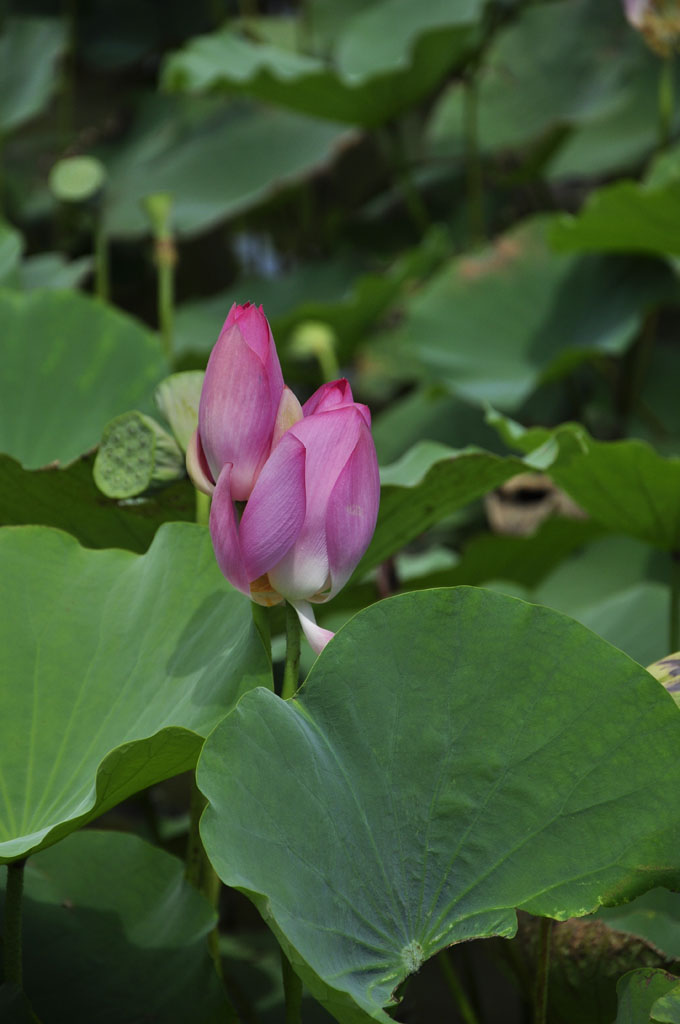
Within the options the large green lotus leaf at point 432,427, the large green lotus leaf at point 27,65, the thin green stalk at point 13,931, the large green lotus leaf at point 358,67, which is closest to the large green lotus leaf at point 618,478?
the thin green stalk at point 13,931

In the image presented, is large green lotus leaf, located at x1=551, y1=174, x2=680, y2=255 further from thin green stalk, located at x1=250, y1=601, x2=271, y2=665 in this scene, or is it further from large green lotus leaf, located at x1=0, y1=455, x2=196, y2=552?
thin green stalk, located at x1=250, y1=601, x2=271, y2=665

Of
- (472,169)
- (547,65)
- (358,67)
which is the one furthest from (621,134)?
(358,67)

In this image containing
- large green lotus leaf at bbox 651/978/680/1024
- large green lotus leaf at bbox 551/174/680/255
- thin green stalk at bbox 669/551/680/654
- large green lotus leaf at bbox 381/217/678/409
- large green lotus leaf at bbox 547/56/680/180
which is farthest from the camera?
large green lotus leaf at bbox 547/56/680/180

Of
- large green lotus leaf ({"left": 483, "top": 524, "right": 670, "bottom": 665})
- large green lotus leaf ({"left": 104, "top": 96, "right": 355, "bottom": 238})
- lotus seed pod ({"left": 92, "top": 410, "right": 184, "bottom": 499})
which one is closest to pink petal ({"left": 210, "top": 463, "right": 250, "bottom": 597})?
lotus seed pod ({"left": 92, "top": 410, "right": 184, "bottom": 499})

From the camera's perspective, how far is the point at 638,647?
1.05m

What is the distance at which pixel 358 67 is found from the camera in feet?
6.63

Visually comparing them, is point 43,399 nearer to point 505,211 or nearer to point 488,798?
point 488,798

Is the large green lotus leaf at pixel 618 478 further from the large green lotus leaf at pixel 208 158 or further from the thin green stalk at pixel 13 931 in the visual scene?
the large green lotus leaf at pixel 208 158

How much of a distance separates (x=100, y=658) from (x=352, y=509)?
218 mm

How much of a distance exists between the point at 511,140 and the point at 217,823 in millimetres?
2007

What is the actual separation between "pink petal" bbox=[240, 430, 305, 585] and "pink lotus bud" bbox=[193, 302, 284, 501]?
25mm

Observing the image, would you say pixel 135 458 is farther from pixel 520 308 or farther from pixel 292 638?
pixel 520 308

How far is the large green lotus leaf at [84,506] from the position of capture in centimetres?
74

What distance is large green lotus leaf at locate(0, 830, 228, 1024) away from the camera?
621 millimetres
